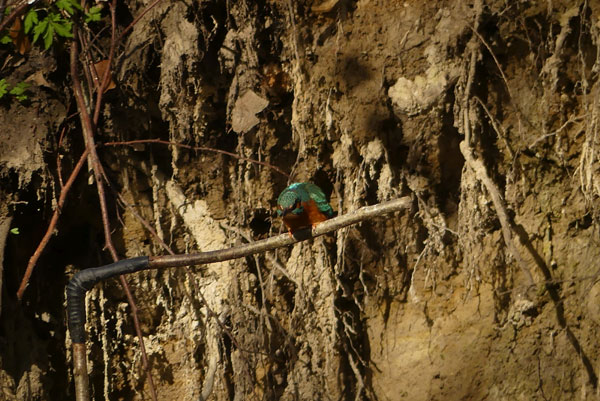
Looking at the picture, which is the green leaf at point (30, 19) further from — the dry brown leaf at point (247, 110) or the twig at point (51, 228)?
the dry brown leaf at point (247, 110)

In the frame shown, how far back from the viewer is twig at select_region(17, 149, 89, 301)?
3600 mm

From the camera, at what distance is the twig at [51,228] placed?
3.60 meters

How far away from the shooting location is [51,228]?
362 cm

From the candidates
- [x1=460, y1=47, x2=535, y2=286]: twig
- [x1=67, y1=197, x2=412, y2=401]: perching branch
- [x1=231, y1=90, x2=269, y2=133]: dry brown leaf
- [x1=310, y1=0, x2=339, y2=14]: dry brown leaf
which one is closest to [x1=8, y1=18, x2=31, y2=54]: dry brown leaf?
[x1=231, y1=90, x2=269, y2=133]: dry brown leaf

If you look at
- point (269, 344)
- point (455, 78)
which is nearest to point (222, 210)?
point (269, 344)

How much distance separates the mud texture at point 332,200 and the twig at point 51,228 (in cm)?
10

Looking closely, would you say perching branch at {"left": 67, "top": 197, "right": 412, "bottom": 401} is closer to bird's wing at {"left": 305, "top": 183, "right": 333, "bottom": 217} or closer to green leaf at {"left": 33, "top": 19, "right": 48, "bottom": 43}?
bird's wing at {"left": 305, "top": 183, "right": 333, "bottom": 217}

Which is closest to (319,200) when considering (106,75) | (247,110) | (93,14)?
(247,110)

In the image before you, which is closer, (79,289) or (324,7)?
(79,289)

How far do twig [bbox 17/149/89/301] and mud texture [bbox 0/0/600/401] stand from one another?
0.34ft

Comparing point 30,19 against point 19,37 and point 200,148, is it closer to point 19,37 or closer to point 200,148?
point 19,37

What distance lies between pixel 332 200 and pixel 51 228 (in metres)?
1.57

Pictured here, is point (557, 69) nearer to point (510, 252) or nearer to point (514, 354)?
point (510, 252)

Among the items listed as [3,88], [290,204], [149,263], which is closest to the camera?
[149,263]
